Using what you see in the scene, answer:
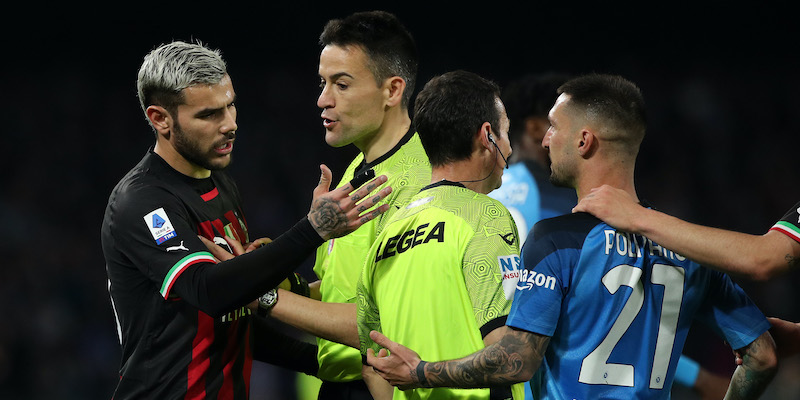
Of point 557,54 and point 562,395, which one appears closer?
point 562,395

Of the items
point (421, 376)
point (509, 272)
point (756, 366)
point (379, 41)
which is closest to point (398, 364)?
point (421, 376)

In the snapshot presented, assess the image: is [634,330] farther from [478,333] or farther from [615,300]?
[478,333]

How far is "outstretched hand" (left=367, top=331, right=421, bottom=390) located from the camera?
2.76 m

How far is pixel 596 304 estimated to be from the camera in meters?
2.61

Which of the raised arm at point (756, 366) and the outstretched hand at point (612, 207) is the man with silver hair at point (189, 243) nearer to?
the outstretched hand at point (612, 207)

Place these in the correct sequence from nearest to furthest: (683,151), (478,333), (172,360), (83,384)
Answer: (478,333), (172,360), (83,384), (683,151)

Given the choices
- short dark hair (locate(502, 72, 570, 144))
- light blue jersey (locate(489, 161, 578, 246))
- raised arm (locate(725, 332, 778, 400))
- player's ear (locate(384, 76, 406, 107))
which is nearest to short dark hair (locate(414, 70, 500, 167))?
player's ear (locate(384, 76, 406, 107))

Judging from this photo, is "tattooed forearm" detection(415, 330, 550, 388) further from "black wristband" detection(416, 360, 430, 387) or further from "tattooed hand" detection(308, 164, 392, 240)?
"tattooed hand" detection(308, 164, 392, 240)

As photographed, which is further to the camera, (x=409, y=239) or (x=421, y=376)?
(x=409, y=239)

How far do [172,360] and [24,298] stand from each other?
20.2ft

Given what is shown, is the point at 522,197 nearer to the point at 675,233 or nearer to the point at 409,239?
the point at 409,239

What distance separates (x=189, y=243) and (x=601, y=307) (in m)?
1.51

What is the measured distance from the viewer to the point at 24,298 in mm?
8586

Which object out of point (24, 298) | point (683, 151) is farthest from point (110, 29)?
point (683, 151)
